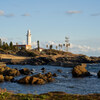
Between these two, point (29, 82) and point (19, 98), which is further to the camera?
point (29, 82)

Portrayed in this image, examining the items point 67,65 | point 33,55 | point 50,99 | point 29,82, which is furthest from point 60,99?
point 33,55

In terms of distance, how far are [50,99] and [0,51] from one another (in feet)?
510

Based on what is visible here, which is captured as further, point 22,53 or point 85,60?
point 22,53

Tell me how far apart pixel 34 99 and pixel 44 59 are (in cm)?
11656

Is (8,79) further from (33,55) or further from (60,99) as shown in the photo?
(33,55)

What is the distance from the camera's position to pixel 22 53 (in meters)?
165

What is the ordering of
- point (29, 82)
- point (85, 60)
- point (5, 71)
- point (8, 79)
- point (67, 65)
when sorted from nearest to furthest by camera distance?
1. point (29, 82)
2. point (8, 79)
3. point (5, 71)
4. point (67, 65)
5. point (85, 60)

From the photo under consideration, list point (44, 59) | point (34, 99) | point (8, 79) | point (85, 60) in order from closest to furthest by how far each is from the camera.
→ 1. point (34, 99)
2. point (8, 79)
3. point (44, 59)
4. point (85, 60)

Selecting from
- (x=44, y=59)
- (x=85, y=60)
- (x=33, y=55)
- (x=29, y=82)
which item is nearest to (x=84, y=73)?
(x=29, y=82)

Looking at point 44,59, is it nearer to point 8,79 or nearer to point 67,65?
point 67,65

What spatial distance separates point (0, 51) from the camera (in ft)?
555

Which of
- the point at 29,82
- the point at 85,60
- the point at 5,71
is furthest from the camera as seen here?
the point at 85,60

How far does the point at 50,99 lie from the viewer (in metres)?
19.5

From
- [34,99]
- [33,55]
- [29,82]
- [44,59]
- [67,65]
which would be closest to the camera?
[34,99]
